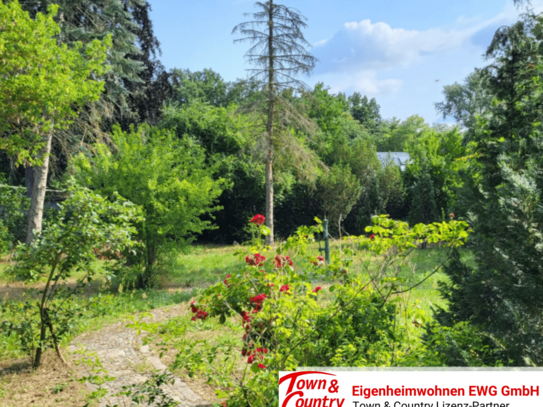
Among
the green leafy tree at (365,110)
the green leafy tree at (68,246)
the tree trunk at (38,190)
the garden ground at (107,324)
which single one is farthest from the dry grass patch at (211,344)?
the green leafy tree at (365,110)

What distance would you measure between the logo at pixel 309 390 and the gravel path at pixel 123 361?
144cm

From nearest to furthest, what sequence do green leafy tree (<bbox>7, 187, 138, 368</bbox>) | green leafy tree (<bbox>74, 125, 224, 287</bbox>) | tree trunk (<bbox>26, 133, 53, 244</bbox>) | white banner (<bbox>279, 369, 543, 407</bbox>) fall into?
white banner (<bbox>279, 369, 543, 407</bbox>) → green leafy tree (<bbox>7, 187, 138, 368</bbox>) → green leafy tree (<bbox>74, 125, 224, 287</bbox>) → tree trunk (<bbox>26, 133, 53, 244</bbox>)

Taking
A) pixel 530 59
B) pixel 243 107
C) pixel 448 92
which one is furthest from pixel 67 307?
pixel 448 92

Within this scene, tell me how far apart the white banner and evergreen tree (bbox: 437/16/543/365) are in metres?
0.18

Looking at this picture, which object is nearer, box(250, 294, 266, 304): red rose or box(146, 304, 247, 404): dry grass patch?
box(250, 294, 266, 304): red rose

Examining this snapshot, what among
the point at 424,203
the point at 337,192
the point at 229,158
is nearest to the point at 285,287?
the point at 229,158

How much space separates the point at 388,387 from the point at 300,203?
18.8 m

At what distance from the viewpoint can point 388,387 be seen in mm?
2363

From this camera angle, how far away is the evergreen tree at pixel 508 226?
2.53 metres

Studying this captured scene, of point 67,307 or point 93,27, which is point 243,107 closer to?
point 93,27

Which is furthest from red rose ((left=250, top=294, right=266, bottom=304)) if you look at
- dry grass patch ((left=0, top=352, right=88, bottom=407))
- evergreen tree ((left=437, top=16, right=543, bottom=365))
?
dry grass patch ((left=0, top=352, right=88, bottom=407))

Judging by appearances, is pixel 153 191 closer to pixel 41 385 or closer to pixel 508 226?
pixel 41 385

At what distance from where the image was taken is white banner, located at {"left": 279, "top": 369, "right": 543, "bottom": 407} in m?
2.24

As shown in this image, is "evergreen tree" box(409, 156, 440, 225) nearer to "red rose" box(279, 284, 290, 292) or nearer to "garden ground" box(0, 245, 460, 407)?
"garden ground" box(0, 245, 460, 407)
